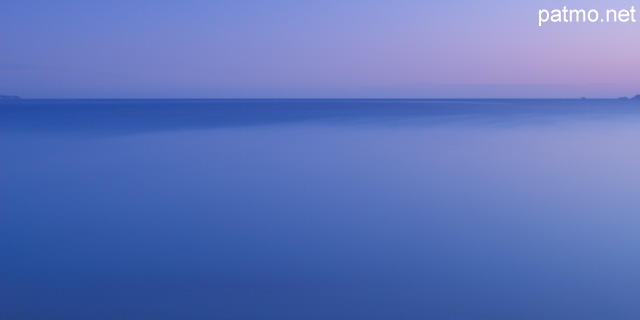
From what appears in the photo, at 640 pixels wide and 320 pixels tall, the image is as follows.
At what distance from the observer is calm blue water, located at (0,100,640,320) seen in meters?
4.29

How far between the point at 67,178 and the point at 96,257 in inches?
224

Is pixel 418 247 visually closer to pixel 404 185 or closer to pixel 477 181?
pixel 404 185

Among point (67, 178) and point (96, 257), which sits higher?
point (67, 178)

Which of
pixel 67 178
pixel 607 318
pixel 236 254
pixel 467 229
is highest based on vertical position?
pixel 67 178

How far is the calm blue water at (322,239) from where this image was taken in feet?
14.1

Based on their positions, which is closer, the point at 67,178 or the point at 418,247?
the point at 418,247

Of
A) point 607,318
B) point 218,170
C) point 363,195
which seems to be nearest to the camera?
point 607,318

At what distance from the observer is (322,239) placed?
6.08 m

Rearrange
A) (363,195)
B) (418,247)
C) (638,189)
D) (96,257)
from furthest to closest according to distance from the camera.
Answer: (638,189) → (363,195) → (418,247) → (96,257)

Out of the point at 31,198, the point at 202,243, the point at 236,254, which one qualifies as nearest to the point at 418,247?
the point at 236,254

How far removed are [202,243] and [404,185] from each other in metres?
4.40

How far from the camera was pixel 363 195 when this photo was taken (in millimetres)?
8398

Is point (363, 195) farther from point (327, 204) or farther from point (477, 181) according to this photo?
point (477, 181)

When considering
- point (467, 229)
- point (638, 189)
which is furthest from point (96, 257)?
point (638, 189)
